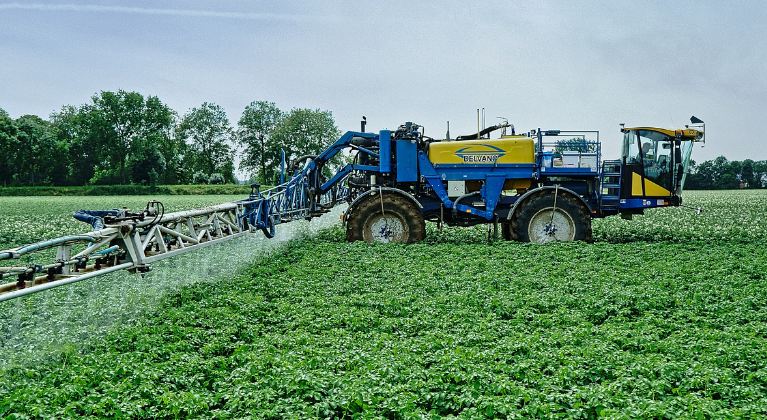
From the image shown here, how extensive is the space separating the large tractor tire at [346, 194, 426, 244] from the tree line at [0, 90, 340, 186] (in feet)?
195

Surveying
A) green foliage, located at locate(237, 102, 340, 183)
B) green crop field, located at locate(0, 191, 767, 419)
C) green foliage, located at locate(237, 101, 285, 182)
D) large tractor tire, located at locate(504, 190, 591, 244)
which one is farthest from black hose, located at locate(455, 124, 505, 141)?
green foliage, located at locate(237, 101, 285, 182)

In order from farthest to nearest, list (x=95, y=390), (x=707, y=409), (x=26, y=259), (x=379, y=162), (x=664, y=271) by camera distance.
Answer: (x=379, y=162), (x=26, y=259), (x=664, y=271), (x=95, y=390), (x=707, y=409)

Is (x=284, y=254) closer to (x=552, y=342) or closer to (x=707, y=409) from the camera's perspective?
(x=552, y=342)

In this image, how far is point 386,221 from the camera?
14.6m

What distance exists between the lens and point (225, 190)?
6681 centimetres

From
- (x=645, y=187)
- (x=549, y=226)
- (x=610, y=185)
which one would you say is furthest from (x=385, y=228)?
(x=645, y=187)

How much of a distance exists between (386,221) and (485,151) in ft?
10.6

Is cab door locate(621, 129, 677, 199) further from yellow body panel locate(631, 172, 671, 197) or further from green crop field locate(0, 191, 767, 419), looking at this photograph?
green crop field locate(0, 191, 767, 419)

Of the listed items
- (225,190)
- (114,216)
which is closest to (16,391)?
(114,216)

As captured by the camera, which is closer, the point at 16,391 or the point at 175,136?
the point at 16,391

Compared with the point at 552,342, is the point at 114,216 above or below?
above

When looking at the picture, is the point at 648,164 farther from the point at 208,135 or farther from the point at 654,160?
the point at 208,135

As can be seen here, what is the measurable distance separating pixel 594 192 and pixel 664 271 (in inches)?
189

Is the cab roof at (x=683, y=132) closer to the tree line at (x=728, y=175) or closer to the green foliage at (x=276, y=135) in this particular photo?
the green foliage at (x=276, y=135)
